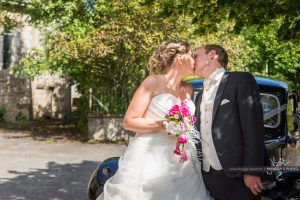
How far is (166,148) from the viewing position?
385 centimetres

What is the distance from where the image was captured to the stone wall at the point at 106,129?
1706 cm

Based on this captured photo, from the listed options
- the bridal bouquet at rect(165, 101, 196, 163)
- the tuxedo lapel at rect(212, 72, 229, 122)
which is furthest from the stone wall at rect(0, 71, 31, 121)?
the tuxedo lapel at rect(212, 72, 229, 122)

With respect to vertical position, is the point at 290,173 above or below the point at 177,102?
below

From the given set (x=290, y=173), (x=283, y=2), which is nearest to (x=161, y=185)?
(x=290, y=173)

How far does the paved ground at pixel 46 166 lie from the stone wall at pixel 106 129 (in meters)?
0.87

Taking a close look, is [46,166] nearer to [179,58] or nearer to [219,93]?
[179,58]

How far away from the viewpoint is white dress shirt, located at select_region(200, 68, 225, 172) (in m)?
3.33

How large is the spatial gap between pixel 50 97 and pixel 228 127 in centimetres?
2727

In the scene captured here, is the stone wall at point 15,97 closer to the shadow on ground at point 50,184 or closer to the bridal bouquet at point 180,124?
the shadow on ground at point 50,184

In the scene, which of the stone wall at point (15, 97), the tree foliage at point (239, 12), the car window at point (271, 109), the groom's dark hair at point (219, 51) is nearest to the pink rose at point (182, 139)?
the groom's dark hair at point (219, 51)

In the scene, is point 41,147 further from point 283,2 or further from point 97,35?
point 283,2

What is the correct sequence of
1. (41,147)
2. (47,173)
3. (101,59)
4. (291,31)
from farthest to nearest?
1. (101,59)
2. (41,147)
3. (47,173)
4. (291,31)

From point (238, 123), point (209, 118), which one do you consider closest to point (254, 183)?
point (238, 123)

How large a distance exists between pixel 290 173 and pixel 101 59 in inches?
551
